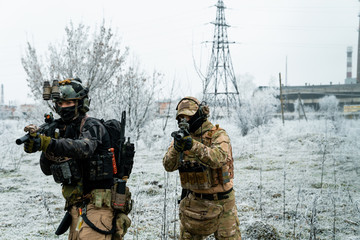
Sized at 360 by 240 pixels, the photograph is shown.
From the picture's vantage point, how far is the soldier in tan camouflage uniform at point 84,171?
2660mm

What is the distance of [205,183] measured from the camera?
9.83 feet

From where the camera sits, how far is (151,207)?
596 centimetres

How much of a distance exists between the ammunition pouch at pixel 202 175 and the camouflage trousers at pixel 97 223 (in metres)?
0.71

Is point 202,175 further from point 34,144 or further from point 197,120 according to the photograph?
point 34,144

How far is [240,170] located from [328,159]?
3.12 meters

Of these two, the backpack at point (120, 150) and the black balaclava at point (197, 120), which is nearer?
the backpack at point (120, 150)

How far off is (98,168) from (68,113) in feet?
1.93

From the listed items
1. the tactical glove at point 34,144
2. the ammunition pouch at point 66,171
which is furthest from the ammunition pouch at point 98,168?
the tactical glove at point 34,144

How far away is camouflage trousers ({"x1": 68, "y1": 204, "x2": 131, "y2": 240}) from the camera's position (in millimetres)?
2645

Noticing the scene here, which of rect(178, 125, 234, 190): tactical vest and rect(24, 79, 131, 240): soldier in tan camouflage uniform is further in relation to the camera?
rect(178, 125, 234, 190): tactical vest

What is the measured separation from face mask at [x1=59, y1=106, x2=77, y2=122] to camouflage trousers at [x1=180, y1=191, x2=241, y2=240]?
1441 millimetres

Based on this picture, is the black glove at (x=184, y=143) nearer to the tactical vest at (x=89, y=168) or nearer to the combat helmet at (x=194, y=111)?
the combat helmet at (x=194, y=111)

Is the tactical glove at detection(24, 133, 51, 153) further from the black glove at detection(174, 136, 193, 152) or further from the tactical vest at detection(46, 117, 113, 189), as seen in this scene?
the black glove at detection(174, 136, 193, 152)

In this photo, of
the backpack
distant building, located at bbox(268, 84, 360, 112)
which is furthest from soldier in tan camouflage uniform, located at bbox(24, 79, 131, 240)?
distant building, located at bbox(268, 84, 360, 112)
